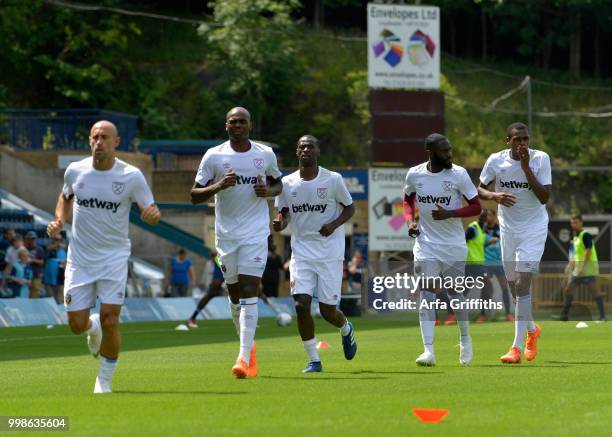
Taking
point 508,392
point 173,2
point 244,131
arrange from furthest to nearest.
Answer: point 173,2
point 244,131
point 508,392

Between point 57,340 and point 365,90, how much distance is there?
1860 inches

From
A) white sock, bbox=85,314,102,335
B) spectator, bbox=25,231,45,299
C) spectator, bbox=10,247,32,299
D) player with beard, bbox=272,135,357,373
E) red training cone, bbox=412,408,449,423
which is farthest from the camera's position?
spectator, bbox=25,231,45,299

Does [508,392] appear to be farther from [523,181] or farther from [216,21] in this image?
[216,21]

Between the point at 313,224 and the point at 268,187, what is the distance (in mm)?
1195

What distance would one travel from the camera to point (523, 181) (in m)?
17.3

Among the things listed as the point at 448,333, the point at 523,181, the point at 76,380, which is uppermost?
the point at 523,181

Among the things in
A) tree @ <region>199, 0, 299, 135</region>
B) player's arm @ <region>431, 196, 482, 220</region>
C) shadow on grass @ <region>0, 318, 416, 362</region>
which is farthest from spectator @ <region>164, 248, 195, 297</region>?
tree @ <region>199, 0, 299, 135</region>

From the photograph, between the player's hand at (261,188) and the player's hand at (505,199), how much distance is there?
2.89 m

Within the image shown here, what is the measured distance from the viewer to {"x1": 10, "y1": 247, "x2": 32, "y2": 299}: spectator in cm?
3488

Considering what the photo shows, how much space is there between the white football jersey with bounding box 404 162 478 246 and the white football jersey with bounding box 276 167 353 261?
87 cm

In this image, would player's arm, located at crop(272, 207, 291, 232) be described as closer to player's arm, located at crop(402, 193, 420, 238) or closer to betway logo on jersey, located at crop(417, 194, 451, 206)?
player's arm, located at crop(402, 193, 420, 238)

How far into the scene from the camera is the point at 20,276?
35.1 metres

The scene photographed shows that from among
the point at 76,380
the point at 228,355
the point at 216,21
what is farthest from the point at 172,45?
the point at 76,380

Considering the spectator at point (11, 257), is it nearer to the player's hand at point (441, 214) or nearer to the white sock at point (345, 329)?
the white sock at point (345, 329)
